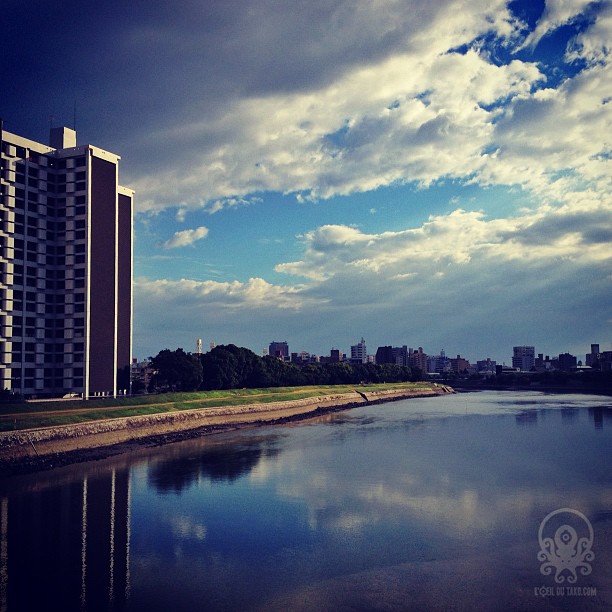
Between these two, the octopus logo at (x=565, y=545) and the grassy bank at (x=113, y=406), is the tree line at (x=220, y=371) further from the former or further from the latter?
the octopus logo at (x=565, y=545)

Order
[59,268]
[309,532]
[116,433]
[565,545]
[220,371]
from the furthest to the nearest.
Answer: [220,371], [59,268], [116,433], [309,532], [565,545]

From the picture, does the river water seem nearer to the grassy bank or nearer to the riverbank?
the riverbank

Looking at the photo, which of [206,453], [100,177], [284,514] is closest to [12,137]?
[100,177]

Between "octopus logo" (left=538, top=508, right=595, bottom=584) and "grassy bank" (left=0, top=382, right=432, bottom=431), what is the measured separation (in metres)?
44.9

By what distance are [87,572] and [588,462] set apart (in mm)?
46510

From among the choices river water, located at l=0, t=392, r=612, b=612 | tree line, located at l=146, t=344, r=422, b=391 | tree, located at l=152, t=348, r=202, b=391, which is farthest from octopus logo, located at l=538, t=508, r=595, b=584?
tree line, located at l=146, t=344, r=422, b=391

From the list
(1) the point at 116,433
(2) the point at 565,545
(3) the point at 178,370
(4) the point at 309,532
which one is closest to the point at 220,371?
(3) the point at 178,370

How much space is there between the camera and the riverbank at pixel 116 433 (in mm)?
47844

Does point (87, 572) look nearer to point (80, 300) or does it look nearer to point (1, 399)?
point (1, 399)

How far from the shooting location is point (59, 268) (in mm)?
102938

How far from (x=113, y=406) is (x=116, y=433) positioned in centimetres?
1102

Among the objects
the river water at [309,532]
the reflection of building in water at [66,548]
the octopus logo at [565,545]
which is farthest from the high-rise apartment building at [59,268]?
the octopus logo at [565,545]

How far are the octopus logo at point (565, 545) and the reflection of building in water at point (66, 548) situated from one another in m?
18.6

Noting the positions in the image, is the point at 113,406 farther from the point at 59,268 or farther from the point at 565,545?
the point at 565,545
